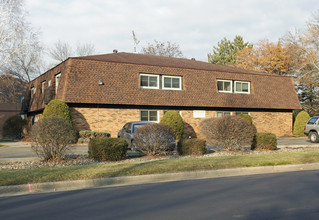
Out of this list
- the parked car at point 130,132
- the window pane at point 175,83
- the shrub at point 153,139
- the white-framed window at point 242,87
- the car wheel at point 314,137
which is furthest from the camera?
the white-framed window at point 242,87

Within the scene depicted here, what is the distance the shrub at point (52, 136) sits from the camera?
12117mm

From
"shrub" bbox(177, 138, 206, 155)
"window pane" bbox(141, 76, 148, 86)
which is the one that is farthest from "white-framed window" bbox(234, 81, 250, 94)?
"shrub" bbox(177, 138, 206, 155)

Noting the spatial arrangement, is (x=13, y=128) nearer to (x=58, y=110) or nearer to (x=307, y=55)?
(x=58, y=110)

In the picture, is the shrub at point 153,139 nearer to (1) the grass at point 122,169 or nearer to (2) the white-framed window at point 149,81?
(1) the grass at point 122,169

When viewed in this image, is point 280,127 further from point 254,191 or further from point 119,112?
point 254,191

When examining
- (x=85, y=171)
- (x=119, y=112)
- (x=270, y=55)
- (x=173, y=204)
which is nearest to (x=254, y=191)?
(x=173, y=204)

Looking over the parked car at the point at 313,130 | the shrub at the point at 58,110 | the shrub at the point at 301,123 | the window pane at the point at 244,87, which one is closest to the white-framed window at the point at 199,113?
the window pane at the point at 244,87

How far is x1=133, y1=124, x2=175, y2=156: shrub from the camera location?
45.6 feet

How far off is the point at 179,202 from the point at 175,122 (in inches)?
701

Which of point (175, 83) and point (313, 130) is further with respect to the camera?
point (175, 83)

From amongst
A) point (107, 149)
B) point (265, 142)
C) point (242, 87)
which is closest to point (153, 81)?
point (242, 87)

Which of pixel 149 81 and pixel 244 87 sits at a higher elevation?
pixel 149 81

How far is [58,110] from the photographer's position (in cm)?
2198

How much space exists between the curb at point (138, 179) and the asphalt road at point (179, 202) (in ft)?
2.00
